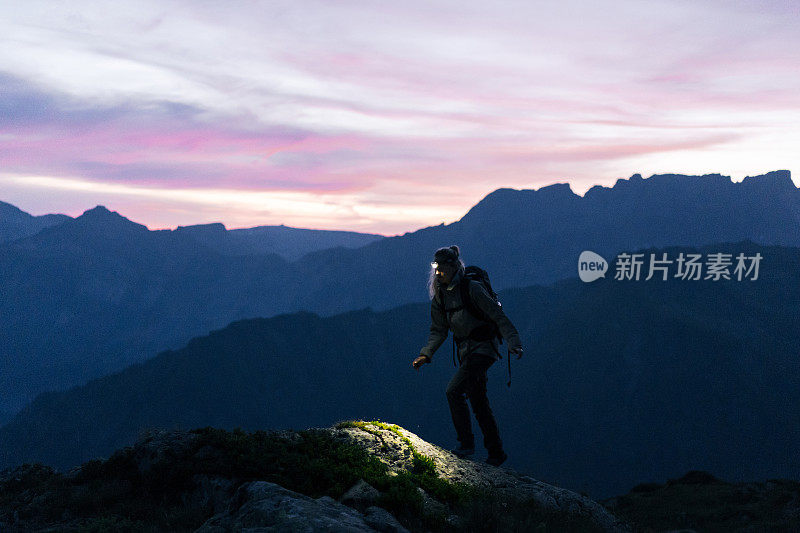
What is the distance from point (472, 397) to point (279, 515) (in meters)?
4.95

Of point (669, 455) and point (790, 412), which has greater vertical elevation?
point (790, 412)

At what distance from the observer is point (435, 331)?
33.5 feet

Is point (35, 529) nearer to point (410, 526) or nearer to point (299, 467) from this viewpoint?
point (299, 467)

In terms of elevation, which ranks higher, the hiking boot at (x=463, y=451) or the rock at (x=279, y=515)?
the rock at (x=279, y=515)

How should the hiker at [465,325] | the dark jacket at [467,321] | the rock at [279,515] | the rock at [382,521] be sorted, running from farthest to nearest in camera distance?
1. the hiker at [465,325]
2. the dark jacket at [467,321]
3. the rock at [382,521]
4. the rock at [279,515]

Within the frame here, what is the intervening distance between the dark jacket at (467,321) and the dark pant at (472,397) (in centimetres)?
19

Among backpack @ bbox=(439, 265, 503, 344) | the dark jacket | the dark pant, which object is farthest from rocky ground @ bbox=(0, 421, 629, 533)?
backpack @ bbox=(439, 265, 503, 344)

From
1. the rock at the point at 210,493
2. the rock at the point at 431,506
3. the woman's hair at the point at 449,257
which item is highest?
the woman's hair at the point at 449,257

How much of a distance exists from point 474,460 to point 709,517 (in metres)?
37.0

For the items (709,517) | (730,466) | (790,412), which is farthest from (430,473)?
(790,412)

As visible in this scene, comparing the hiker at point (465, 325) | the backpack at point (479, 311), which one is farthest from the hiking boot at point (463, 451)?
the backpack at point (479, 311)

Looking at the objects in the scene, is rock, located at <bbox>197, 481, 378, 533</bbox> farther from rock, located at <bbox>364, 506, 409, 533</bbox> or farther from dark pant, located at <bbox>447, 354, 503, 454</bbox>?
dark pant, located at <bbox>447, 354, 503, 454</bbox>

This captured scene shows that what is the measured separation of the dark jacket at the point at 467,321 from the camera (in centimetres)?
931

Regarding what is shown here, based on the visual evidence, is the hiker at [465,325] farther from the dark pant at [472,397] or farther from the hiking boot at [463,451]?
the hiking boot at [463,451]
